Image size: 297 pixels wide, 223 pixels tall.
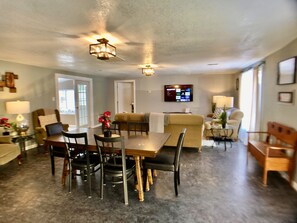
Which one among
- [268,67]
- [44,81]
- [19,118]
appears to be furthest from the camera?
[44,81]

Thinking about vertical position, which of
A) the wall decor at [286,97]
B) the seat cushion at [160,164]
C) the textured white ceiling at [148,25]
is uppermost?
the textured white ceiling at [148,25]

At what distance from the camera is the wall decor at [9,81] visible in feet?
13.4

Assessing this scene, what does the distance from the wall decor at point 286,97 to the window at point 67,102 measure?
6.44 metres

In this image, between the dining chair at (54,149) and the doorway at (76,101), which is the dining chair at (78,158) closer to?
the dining chair at (54,149)

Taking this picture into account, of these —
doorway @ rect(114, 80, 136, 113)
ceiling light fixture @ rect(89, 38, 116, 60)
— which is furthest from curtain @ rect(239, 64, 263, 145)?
doorway @ rect(114, 80, 136, 113)

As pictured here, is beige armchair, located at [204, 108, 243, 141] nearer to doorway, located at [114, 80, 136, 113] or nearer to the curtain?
the curtain

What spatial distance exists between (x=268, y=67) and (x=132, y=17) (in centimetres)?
343

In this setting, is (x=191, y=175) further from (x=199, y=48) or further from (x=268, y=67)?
(x=268, y=67)

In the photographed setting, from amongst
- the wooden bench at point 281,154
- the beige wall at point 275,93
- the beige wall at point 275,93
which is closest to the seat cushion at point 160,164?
the wooden bench at point 281,154

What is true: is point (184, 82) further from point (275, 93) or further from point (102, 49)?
point (102, 49)

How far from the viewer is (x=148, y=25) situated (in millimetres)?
2146

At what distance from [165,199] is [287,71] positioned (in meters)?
2.89

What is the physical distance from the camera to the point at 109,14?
183cm

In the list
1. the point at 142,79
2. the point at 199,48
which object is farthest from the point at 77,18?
the point at 142,79
